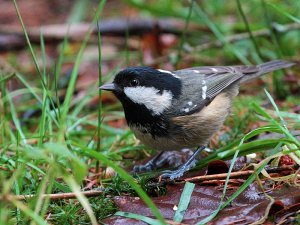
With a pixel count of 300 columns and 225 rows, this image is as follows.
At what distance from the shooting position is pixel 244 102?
4.09 m

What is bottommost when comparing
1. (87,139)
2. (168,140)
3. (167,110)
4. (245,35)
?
(87,139)

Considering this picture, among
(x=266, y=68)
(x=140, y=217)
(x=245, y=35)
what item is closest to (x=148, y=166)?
(x=140, y=217)

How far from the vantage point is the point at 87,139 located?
390cm

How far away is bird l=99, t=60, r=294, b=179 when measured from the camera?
122 inches

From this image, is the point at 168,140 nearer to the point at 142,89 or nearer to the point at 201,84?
the point at 142,89

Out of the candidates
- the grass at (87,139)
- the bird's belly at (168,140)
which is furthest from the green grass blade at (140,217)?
the bird's belly at (168,140)

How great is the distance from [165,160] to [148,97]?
1.74 feet

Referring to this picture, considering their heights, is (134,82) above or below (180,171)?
above

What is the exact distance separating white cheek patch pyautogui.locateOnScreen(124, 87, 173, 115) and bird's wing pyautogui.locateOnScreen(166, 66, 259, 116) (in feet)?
0.22

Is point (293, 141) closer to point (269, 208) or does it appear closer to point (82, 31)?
point (269, 208)

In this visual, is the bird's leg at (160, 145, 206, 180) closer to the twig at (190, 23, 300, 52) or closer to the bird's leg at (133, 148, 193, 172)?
the bird's leg at (133, 148, 193, 172)

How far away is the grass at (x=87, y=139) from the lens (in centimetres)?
202

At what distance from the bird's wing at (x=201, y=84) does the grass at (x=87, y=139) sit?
29 centimetres

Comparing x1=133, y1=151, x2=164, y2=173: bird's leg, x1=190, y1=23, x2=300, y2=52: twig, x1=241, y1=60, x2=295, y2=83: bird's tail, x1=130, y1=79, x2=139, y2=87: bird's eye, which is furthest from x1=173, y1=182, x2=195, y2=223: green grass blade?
x1=190, y1=23, x2=300, y2=52: twig
